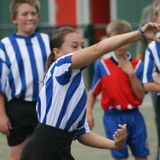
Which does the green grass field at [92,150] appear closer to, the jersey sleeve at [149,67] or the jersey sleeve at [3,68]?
the jersey sleeve at [149,67]

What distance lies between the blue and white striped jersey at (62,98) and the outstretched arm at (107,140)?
0.23 metres

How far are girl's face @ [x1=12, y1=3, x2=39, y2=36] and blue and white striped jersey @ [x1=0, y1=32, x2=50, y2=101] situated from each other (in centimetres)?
10

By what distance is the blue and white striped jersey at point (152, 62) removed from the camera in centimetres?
636

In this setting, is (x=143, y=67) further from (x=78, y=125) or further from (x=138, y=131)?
(x=78, y=125)

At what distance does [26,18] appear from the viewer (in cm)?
635

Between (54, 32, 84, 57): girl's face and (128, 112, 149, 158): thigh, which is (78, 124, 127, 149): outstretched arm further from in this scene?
(128, 112, 149, 158): thigh

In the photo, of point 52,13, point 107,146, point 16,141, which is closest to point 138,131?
point 16,141

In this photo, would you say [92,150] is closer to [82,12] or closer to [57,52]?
[57,52]

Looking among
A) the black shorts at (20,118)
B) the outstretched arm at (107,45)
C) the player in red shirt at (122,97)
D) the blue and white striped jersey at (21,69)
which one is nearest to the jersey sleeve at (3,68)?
the blue and white striped jersey at (21,69)

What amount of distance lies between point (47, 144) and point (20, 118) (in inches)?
55.7

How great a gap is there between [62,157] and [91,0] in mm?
14363

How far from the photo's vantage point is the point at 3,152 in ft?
28.5

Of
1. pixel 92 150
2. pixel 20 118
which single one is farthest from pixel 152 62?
pixel 92 150

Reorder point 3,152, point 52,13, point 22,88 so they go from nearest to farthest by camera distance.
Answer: point 22,88, point 3,152, point 52,13
